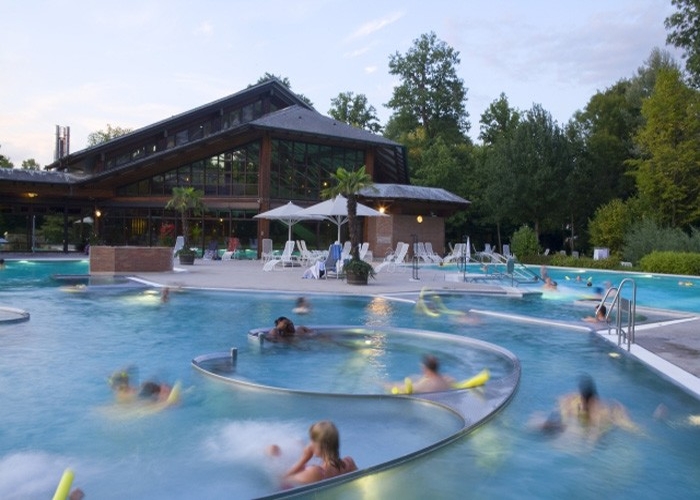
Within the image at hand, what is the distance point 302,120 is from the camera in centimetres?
3002

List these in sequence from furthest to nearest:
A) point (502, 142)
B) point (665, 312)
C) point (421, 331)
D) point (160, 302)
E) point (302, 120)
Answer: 1. point (502, 142)
2. point (302, 120)
3. point (160, 302)
4. point (665, 312)
5. point (421, 331)

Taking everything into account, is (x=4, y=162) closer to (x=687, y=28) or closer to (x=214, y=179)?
(x=214, y=179)

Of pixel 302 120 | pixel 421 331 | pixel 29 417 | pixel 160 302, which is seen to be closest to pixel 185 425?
pixel 29 417

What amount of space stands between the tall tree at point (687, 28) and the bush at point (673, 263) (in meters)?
7.55

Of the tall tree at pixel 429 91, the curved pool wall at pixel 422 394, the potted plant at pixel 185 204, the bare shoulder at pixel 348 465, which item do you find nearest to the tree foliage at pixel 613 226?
the potted plant at pixel 185 204

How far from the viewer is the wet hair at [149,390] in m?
6.64

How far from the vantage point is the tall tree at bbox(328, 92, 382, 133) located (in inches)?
1966

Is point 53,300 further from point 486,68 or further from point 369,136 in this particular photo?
point 486,68

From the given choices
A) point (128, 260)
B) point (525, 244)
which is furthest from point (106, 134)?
point (525, 244)

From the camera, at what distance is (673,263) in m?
21.9

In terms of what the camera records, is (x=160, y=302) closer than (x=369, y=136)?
Yes

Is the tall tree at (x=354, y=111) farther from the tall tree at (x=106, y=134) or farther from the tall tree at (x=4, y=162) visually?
the tall tree at (x=4, y=162)

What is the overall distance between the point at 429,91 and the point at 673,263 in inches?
1277

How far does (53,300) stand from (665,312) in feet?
42.5
